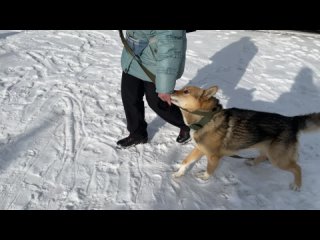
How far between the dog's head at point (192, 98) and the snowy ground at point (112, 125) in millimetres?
944

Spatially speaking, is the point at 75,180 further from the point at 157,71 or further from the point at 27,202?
the point at 157,71

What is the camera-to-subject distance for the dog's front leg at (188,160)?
4.29m

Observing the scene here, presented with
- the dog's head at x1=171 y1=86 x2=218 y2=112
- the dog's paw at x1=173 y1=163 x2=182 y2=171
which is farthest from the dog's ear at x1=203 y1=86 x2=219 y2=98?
the dog's paw at x1=173 y1=163 x2=182 y2=171

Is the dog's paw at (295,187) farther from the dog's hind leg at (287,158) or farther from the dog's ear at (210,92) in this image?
the dog's ear at (210,92)

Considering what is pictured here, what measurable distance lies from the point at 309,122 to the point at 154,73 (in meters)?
1.79

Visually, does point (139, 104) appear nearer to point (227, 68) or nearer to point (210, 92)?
point (210, 92)

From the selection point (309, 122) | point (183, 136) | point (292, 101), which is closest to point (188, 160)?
point (183, 136)

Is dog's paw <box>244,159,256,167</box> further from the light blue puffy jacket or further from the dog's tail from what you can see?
the light blue puffy jacket

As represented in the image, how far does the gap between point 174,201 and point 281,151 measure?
1.31m

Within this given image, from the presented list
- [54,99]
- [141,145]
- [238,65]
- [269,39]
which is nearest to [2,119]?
[54,99]

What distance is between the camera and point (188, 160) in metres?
4.33

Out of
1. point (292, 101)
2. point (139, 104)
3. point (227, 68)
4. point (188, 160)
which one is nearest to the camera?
point (188, 160)

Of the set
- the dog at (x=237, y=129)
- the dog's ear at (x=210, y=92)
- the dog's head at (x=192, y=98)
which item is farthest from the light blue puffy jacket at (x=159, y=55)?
the dog's ear at (x=210, y=92)
